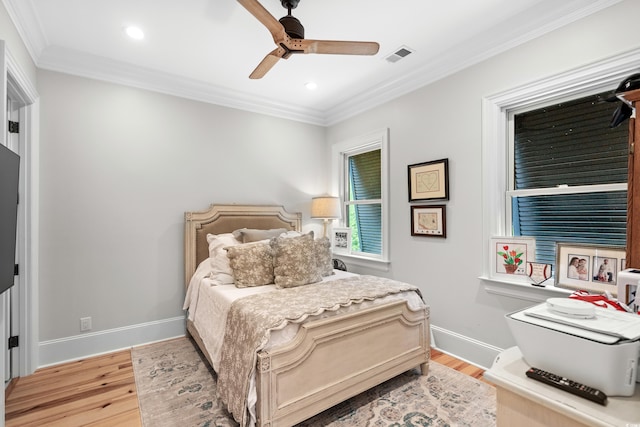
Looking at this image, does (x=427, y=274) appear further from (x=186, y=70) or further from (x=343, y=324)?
(x=186, y=70)

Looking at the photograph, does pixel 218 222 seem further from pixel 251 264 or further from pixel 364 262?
pixel 364 262

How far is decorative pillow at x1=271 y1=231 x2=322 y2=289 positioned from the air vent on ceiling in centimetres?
184

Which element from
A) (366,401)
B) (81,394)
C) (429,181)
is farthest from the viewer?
(429,181)

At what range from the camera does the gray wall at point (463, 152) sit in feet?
6.62

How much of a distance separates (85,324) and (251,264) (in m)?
1.68

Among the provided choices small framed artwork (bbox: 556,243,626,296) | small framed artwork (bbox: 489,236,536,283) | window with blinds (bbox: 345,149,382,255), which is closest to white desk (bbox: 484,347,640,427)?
small framed artwork (bbox: 556,243,626,296)

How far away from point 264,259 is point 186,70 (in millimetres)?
2033

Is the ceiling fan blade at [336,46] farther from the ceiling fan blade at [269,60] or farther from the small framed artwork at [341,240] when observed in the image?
the small framed artwork at [341,240]

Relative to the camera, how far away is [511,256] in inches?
92.6

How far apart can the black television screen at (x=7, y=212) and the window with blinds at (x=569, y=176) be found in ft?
10.5

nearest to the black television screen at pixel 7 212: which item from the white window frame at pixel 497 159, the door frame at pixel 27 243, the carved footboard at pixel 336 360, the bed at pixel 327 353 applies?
the door frame at pixel 27 243

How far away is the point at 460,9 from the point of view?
7.09 ft

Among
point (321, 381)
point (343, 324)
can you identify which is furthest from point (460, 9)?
point (321, 381)

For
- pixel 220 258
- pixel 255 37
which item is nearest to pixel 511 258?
pixel 220 258
